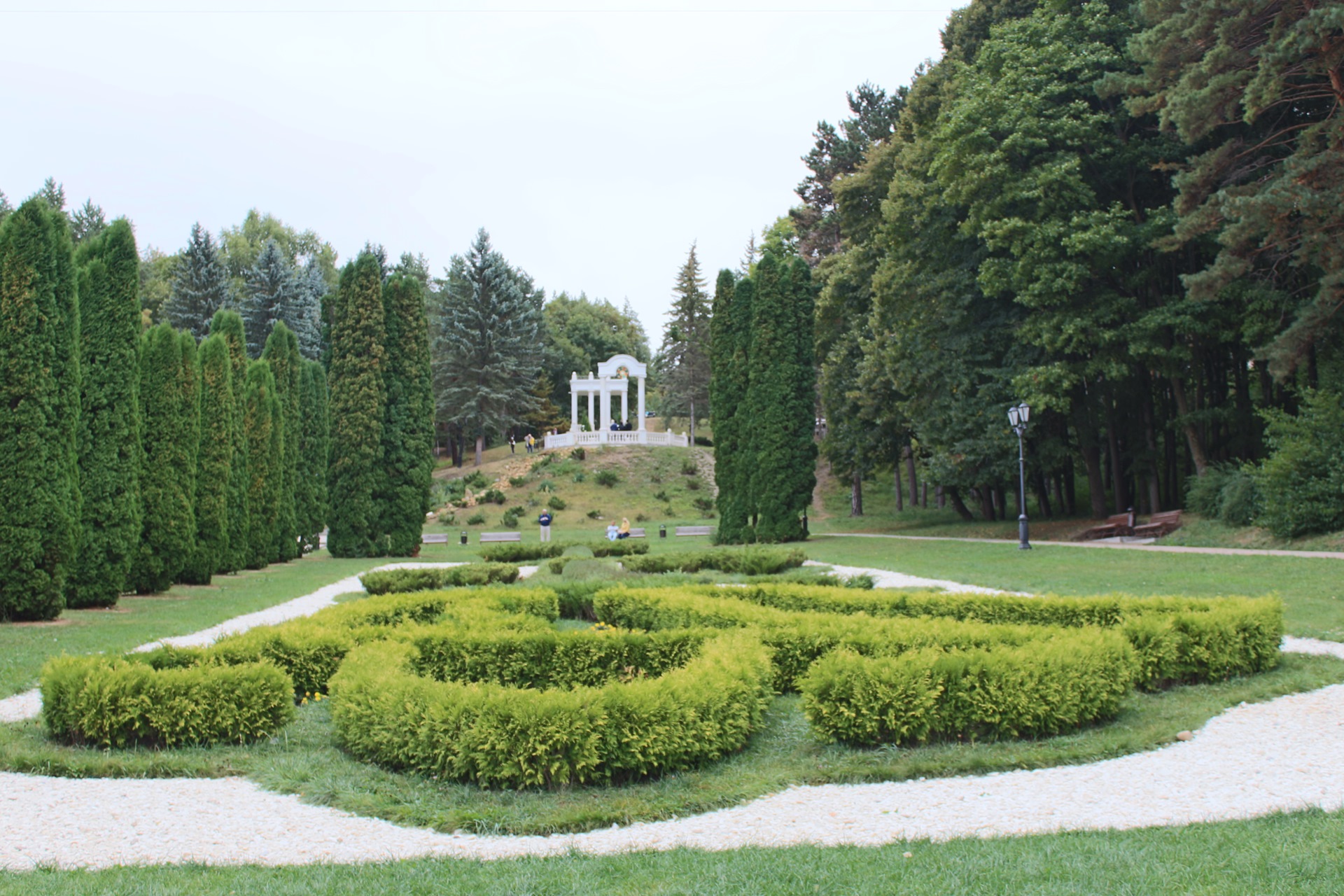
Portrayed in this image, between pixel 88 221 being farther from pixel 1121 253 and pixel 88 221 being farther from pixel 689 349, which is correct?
pixel 1121 253

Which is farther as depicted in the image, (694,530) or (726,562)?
(694,530)

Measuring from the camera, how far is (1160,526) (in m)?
21.6

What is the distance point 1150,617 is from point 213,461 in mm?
16872

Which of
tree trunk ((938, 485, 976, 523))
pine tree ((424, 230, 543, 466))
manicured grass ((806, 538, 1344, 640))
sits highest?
pine tree ((424, 230, 543, 466))

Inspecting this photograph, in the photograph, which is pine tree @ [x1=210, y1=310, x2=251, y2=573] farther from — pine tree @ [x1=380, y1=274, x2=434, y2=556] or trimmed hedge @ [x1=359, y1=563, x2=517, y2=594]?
trimmed hedge @ [x1=359, y1=563, x2=517, y2=594]

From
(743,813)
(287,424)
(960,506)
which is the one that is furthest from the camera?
(960,506)

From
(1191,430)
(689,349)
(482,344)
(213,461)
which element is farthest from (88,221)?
(1191,430)

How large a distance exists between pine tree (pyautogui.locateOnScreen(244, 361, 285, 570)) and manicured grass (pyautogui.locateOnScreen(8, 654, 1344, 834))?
52.0ft

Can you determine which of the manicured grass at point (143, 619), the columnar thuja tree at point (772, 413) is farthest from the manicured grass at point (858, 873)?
the columnar thuja tree at point (772, 413)

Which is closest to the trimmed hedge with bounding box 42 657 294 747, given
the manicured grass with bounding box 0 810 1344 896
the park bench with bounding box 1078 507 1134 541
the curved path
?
the curved path

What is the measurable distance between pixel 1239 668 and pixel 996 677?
10.8 ft

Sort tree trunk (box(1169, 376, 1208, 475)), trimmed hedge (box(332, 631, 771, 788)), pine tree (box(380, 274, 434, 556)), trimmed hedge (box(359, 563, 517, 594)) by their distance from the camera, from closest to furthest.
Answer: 1. trimmed hedge (box(332, 631, 771, 788))
2. trimmed hedge (box(359, 563, 517, 594))
3. tree trunk (box(1169, 376, 1208, 475))
4. pine tree (box(380, 274, 434, 556))

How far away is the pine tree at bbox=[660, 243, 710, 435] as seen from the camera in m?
62.1

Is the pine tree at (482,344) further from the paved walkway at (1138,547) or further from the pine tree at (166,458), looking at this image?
the pine tree at (166,458)
